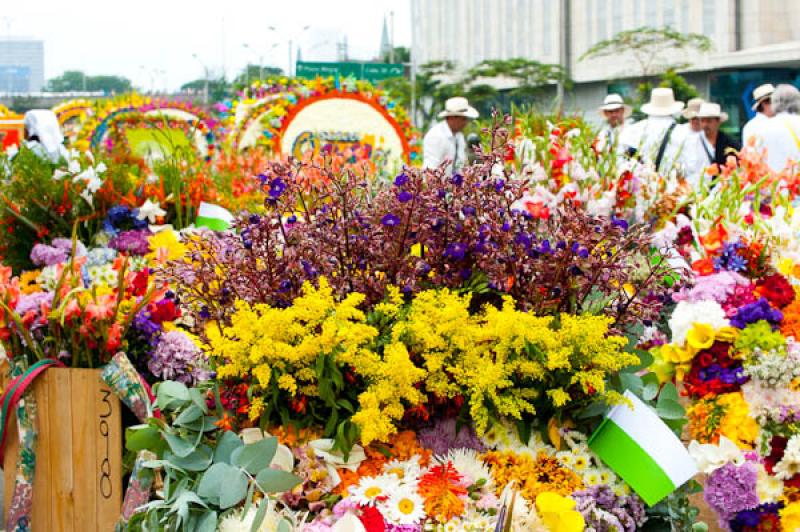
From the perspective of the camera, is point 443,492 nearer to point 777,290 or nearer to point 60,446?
point 60,446

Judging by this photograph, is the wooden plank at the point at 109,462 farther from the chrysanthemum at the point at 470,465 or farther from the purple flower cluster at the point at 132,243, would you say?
the purple flower cluster at the point at 132,243

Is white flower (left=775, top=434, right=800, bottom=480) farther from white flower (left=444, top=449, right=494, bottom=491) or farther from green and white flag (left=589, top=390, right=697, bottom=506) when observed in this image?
white flower (left=444, top=449, right=494, bottom=491)

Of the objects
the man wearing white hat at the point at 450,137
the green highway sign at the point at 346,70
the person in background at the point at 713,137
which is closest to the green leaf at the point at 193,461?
the man wearing white hat at the point at 450,137

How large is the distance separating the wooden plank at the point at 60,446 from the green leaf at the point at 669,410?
5.30ft

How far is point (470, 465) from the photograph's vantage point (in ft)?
7.45

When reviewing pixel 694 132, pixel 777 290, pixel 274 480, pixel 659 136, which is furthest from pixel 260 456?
pixel 694 132

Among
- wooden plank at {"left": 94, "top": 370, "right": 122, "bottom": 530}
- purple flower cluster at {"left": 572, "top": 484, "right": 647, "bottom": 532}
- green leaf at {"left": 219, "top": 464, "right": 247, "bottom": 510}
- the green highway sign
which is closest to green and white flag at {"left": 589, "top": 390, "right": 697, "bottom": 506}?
purple flower cluster at {"left": 572, "top": 484, "right": 647, "bottom": 532}

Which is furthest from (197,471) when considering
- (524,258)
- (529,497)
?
(524,258)

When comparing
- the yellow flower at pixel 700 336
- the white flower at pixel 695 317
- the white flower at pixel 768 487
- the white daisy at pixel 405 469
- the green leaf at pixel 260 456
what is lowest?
the white flower at pixel 768 487

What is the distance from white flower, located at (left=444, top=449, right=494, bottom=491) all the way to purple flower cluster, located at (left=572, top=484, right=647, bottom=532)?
0.63 ft

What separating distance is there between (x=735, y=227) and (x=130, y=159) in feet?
13.3

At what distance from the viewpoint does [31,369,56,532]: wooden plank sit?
293 centimetres

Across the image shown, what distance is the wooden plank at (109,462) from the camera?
9.34 ft

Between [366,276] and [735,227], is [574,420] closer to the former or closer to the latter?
[366,276]
